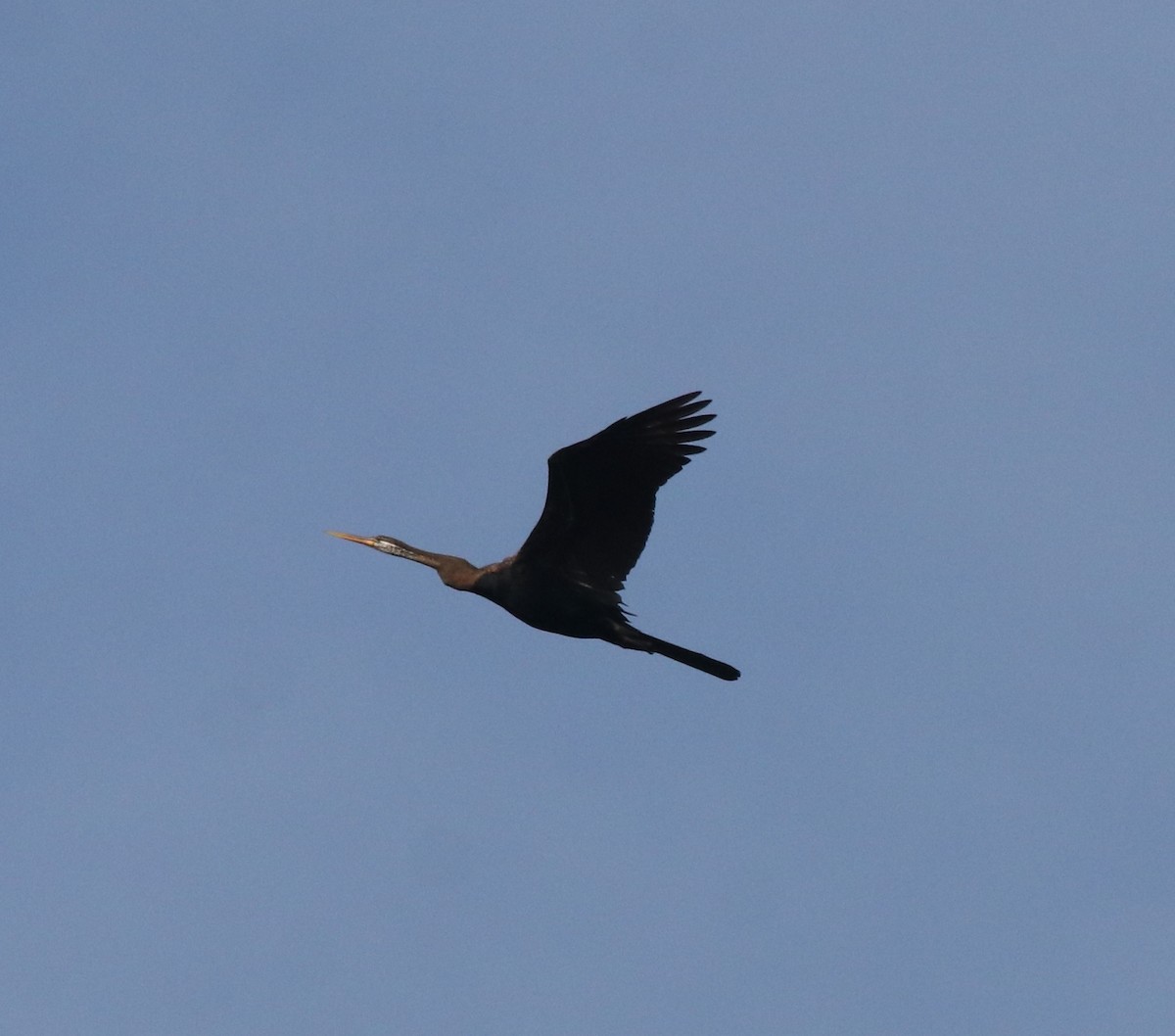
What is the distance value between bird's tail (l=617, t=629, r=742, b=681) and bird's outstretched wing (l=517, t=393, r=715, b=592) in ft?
1.66

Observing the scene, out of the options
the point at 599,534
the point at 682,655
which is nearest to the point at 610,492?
the point at 599,534

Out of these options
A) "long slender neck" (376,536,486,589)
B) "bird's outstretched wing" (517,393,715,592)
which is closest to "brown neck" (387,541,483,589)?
"long slender neck" (376,536,486,589)

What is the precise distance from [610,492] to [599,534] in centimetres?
47

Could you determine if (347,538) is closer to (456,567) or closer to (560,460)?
(456,567)

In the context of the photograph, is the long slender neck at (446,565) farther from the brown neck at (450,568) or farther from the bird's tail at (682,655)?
the bird's tail at (682,655)

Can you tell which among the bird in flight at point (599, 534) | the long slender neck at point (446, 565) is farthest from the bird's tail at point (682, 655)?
the long slender neck at point (446, 565)

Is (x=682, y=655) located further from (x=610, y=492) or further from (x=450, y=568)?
(x=450, y=568)

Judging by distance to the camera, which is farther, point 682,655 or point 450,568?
point 450,568

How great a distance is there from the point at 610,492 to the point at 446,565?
2324mm

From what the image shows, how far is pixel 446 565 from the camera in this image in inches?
830

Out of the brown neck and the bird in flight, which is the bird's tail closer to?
the bird in flight

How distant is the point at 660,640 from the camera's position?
64.6ft

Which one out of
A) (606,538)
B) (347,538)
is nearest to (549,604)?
(606,538)

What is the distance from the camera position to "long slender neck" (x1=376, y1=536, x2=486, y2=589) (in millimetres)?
20734
